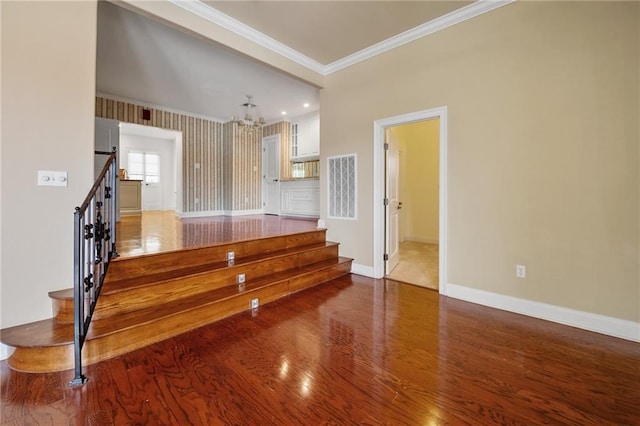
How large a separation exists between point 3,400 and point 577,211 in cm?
422

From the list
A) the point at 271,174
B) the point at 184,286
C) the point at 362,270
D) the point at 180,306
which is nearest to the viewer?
the point at 180,306

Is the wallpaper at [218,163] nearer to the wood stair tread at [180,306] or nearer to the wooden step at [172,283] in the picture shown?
the wooden step at [172,283]

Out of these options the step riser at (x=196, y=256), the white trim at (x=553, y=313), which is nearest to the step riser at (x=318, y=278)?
the step riser at (x=196, y=256)

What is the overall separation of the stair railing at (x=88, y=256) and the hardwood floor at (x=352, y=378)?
0.89 ft

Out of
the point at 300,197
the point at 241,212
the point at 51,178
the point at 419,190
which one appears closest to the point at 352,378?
the point at 51,178

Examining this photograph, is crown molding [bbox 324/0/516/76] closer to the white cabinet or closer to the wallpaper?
the white cabinet

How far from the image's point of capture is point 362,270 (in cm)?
399

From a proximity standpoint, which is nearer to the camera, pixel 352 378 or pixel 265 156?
pixel 352 378

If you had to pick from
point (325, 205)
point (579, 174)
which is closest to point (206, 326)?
point (325, 205)

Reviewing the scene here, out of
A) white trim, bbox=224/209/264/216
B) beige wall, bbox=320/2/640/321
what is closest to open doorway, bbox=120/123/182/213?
white trim, bbox=224/209/264/216

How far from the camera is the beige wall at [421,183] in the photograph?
6.48 m

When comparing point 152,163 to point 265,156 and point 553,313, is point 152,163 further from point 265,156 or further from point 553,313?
point 553,313

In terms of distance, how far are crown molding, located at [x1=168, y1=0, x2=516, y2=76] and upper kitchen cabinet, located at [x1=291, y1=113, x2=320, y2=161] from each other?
108 inches

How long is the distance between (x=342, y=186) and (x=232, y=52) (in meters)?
2.24
